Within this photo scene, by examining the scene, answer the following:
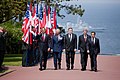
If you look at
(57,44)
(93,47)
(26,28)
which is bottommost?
(93,47)

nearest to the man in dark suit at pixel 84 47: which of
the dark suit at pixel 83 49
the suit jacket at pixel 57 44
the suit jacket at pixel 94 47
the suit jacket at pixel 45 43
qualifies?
the dark suit at pixel 83 49

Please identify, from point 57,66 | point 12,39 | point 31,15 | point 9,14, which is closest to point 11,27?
point 12,39

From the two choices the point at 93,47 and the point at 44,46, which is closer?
the point at 93,47

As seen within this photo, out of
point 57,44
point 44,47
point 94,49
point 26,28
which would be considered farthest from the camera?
point 26,28

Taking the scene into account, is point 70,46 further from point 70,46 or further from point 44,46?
point 44,46

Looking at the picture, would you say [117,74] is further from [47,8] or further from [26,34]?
[47,8]

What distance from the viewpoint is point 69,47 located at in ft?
75.2

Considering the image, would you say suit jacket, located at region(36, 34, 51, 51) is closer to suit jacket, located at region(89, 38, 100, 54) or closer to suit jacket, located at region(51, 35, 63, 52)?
suit jacket, located at region(51, 35, 63, 52)

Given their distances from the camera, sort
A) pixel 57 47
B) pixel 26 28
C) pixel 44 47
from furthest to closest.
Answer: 1. pixel 26 28
2. pixel 57 47
3. pixel 44 47

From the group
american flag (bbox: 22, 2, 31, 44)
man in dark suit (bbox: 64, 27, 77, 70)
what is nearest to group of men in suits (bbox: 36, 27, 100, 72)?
man in dark suit (bbox: 64, 27, 77, 70)

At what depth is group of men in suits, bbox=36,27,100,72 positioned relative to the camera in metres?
22.6

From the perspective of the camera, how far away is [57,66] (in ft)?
79.5

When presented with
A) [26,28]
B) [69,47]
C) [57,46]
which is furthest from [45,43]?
[26,28]

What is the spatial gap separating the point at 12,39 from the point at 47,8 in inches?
311
